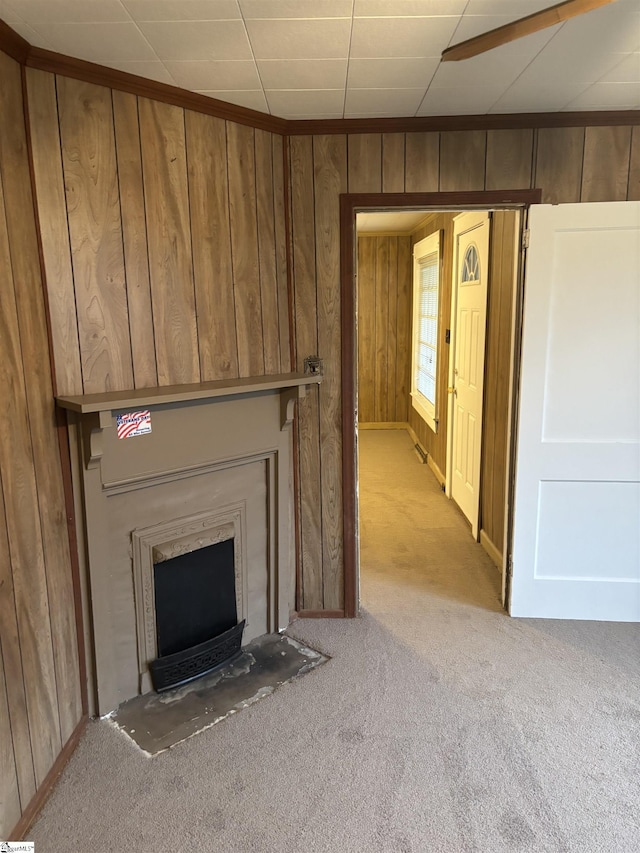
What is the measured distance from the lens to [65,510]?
2.06 m

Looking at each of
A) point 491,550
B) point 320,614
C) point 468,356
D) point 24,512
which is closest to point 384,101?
point 24,512

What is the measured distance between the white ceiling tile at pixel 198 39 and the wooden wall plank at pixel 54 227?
15.8 inches

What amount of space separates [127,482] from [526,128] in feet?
7.51

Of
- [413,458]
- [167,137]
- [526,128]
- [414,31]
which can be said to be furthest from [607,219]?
[413,458]

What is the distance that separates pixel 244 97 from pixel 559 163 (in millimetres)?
1422

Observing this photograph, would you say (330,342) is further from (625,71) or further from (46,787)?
(46,787)

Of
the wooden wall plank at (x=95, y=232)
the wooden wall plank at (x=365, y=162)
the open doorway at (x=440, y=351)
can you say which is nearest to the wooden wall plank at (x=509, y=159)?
Result: the open doorway at (x=440, y=351)

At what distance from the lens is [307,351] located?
2.78m

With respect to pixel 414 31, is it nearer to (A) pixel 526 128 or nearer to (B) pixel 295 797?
(A) pixel 526 128

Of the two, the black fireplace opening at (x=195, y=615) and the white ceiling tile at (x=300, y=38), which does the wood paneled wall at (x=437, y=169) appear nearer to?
the white ceiling tile at (x=300, y=38)

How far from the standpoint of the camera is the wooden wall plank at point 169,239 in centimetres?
218

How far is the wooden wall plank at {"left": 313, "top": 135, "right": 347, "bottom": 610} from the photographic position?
2.63 metres

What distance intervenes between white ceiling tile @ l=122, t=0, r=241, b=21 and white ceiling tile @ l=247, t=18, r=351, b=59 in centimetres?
10

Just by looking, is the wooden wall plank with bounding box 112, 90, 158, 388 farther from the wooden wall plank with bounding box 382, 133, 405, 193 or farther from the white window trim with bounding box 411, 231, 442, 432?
the white window trim with bounding box 411, 231, 442, 432
